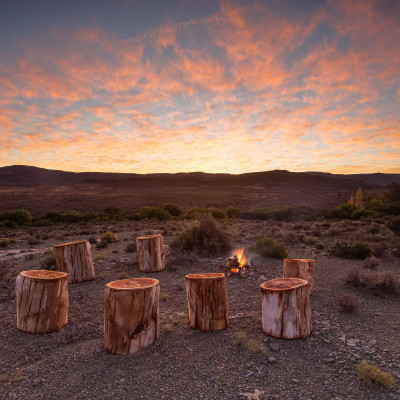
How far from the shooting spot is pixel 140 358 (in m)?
3.88

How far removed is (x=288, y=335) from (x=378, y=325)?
1.77m

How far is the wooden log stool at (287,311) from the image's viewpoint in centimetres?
424

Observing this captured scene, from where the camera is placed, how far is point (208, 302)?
15.1 ft

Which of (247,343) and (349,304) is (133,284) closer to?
(247,343)

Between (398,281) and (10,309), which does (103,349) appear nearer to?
(10,309)

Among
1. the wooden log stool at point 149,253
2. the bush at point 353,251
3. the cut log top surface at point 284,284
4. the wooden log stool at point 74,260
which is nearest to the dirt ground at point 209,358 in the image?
the cut log top surface at point 284,284

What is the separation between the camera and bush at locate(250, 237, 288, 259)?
10039 millimetres

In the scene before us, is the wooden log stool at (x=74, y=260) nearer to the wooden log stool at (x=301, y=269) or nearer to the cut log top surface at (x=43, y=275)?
the cut log top surface at (x=43, y=275)

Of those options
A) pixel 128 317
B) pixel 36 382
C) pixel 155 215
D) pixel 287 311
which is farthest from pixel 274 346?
pixel 155 215

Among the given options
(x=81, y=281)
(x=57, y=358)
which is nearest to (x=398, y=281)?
(x=57, y=358)

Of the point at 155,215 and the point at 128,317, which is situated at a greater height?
the point at 128,317

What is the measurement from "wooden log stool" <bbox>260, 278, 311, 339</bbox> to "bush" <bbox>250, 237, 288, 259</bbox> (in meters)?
5.71

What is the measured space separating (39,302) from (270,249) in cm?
725

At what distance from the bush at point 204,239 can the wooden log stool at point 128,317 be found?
613 centimetres
